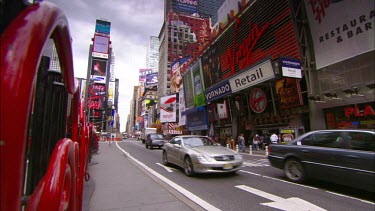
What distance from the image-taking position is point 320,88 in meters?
16.8

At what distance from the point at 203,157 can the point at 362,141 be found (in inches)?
173

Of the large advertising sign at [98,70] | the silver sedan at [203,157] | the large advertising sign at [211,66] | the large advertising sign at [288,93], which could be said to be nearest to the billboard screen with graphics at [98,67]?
the large advertising sign at [98,70]

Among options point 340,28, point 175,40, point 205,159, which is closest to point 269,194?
point 205,159

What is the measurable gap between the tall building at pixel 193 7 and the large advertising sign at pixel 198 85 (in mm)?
90817

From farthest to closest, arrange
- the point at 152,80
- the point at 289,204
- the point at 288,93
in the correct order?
the point at 152,80
the point at 288,93
the point at 289,204

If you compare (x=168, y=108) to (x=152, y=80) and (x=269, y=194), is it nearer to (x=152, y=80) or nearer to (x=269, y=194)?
(x=269, y=194)

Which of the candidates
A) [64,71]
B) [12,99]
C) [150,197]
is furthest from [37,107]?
[150,197]

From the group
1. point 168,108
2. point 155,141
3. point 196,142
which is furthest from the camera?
point 168,108

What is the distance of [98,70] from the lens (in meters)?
60.6

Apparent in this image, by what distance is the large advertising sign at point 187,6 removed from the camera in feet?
386

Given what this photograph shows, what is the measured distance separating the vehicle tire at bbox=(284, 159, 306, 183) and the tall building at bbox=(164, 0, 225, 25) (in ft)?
396

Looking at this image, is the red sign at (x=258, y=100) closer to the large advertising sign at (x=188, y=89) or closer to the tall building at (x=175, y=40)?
the large advertising sign at (x=188, y=89)

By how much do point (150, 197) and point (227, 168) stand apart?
3114 millimetres

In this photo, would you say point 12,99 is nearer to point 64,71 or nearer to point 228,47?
point 64,71
